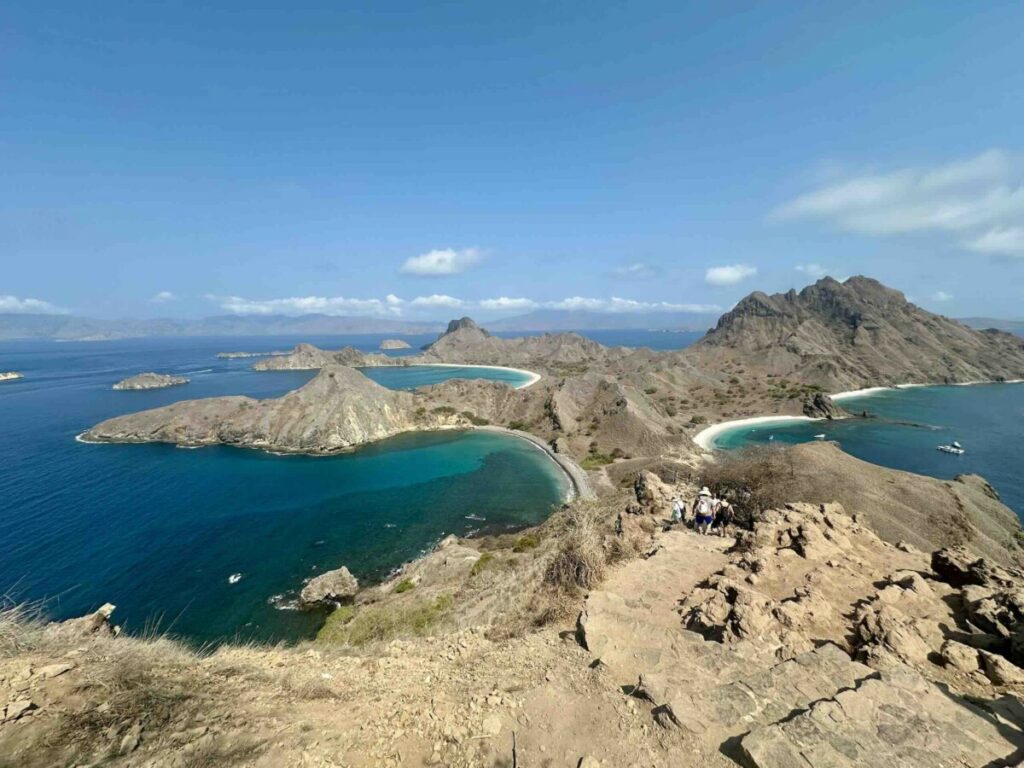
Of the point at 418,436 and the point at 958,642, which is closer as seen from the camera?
the point at 958,642

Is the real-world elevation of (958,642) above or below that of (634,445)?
above

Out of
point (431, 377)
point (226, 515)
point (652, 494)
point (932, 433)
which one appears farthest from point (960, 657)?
point (431, 377)

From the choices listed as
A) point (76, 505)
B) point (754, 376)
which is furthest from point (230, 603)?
point (754, 376)

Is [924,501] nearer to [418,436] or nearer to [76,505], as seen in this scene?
[418,436]

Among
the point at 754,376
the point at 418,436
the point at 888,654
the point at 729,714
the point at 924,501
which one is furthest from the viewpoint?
the point at 754,376

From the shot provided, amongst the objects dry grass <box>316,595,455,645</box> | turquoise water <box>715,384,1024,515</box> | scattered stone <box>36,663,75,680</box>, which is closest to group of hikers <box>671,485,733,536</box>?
dry grass <box>316,595,455,645</box>

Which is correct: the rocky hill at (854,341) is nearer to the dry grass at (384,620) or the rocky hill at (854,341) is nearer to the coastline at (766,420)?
the coastline at (766,420)
